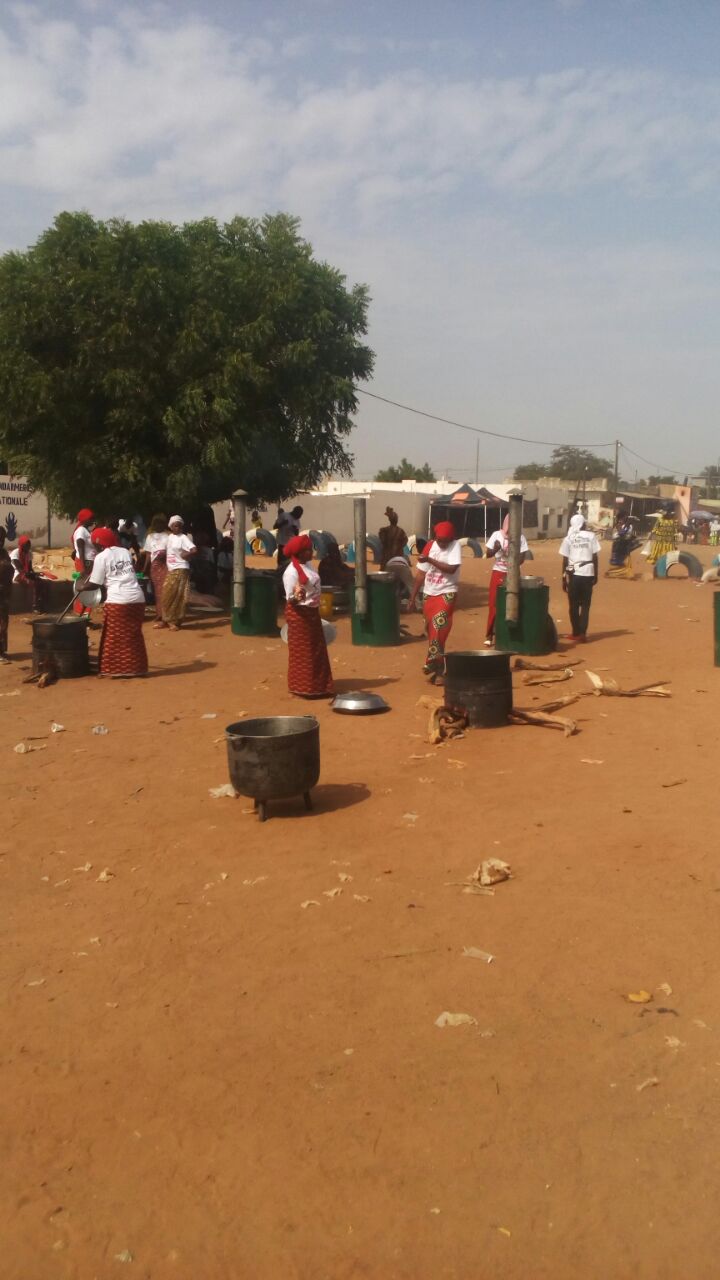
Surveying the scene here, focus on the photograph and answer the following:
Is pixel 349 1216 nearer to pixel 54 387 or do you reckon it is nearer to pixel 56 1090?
pixel 56 1090

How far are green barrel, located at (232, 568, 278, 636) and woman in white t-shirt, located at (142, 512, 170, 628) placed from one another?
142cm

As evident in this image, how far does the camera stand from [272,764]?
271 inches

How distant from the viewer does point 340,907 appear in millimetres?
5523

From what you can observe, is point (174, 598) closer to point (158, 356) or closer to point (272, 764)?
point (158, 356)

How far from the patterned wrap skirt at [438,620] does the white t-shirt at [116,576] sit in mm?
3137

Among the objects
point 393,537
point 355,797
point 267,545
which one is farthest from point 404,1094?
point 267,545

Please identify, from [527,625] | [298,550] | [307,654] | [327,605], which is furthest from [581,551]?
[298,550]

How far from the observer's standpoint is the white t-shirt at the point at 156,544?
16.3 m

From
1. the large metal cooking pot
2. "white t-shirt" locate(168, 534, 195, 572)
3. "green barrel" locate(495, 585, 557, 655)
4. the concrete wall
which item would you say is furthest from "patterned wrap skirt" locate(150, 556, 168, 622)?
the concrete wall

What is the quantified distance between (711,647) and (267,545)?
1929cm

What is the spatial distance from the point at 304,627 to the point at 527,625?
362cm

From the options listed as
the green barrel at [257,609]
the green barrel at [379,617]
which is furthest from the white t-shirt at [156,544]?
the green barrel at [379,617]

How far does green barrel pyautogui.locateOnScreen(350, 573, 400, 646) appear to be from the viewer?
14555mm

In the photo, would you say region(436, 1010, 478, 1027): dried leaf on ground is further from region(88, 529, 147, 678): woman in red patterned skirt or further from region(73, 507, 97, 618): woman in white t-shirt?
region(73, 507, 97, 618): woman in white t-shirt
